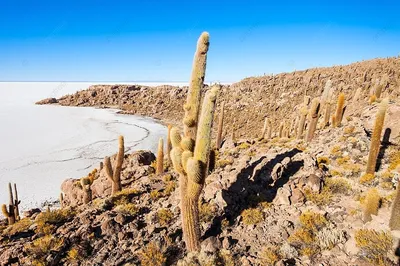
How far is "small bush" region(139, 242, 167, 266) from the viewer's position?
5.57 metres

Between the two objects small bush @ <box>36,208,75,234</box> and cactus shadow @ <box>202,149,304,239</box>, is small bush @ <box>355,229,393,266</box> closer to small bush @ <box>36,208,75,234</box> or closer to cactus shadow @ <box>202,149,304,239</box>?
cactus shadow @ <box>202,149,304,239</box>

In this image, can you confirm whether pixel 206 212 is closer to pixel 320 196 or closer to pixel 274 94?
pixel 320 196

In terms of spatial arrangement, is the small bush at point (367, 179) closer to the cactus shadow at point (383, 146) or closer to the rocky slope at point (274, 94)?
the cactus shadow at point (383, 146)

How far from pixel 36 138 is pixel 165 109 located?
81.0 feet

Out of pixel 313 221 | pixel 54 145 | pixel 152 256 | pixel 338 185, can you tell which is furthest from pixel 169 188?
pixel 54 145

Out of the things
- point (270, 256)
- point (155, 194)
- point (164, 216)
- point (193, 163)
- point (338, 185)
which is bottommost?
point (155, 194)

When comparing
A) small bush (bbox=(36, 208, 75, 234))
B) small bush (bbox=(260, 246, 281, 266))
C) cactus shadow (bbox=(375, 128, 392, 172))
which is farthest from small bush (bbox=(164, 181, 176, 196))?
cactus shadow (bbox=(375, 128, 392, 172))

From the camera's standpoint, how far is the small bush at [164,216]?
23.4 feet

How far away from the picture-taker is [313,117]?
41.5ft

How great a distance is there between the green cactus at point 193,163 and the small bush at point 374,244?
3.60 m

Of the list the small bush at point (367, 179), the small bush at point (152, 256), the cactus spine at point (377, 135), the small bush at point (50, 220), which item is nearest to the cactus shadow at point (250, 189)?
the small bush at point (152, 256)

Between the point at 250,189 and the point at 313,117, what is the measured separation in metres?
6.37

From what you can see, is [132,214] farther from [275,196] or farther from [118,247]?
[275,196]

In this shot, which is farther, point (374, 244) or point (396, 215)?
point (396, 215)
